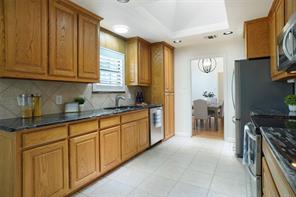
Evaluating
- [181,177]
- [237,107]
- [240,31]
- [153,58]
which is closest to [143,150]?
[181,177]

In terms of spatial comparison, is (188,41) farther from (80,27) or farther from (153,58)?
(80,27)

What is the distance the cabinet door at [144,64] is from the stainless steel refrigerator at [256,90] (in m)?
1.92

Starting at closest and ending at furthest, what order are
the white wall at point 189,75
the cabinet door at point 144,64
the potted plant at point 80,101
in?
the potted plant at point 80,101 < the cabinet door at point 144,64 < the white wall at point 189,75

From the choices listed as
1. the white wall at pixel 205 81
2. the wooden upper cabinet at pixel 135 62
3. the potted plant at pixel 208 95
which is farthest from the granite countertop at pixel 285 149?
the white wall at pixel 205 81

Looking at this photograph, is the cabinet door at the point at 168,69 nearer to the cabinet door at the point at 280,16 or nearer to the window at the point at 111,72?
the window at the point at 111,72

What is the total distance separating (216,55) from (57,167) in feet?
12.9

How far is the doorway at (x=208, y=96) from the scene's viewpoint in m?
5.36

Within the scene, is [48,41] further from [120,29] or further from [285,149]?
[285,149]

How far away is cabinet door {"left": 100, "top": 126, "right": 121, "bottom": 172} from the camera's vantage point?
7.94 feet

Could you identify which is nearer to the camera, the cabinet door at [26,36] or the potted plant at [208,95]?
the cabinet door at [26,36]

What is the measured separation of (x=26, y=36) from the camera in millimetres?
1852

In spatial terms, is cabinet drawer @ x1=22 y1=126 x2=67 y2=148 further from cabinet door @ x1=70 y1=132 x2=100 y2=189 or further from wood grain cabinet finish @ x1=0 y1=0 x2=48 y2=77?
wood grain cabinet finish @ x1=0 y1=0 x2=48 y2=77

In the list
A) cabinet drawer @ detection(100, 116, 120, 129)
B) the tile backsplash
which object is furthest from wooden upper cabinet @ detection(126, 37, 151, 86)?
cabinet drawer @ detection(100, 116, 120, 129)

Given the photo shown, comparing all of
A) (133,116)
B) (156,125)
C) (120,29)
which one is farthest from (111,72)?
(156,125)
